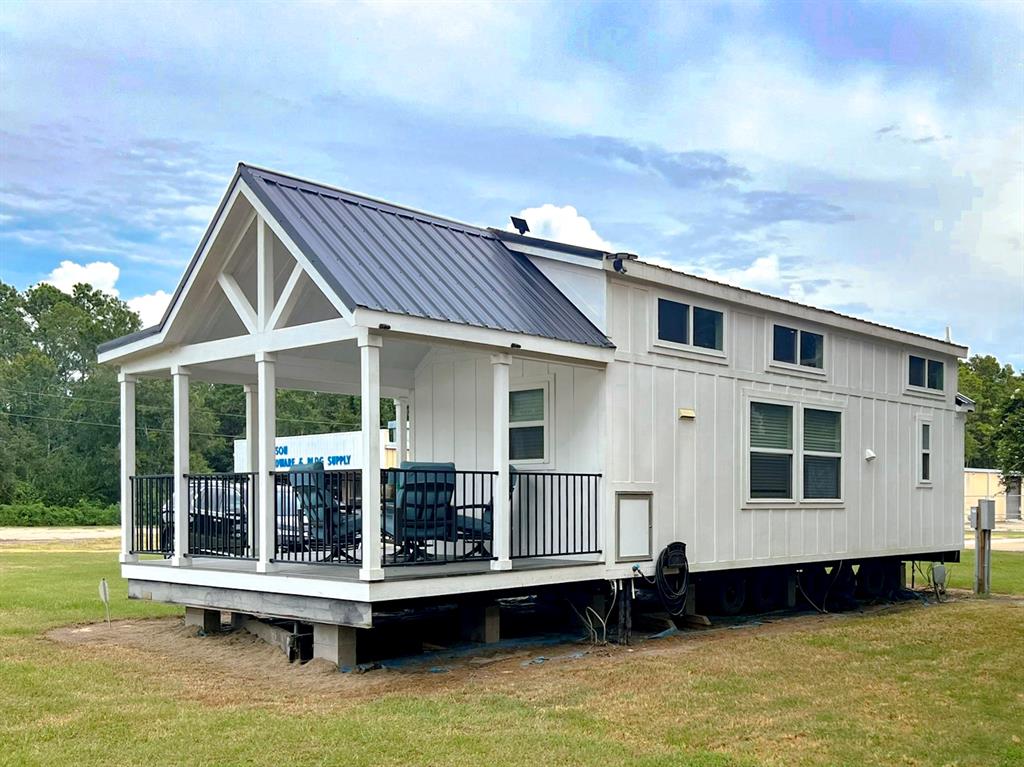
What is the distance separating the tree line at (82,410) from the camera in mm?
53375

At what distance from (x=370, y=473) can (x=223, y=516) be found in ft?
9.68

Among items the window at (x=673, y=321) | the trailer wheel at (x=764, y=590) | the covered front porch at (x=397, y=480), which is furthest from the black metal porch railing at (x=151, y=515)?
the trailer wheel at (x=764, y=590)

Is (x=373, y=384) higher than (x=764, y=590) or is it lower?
higher

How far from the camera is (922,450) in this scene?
1645cm

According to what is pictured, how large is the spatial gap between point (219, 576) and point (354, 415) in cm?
5125

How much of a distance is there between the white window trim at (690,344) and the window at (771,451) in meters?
0.97

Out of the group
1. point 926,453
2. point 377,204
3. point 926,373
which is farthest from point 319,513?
point 926,373

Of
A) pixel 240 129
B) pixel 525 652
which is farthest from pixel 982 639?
pixel 240 129

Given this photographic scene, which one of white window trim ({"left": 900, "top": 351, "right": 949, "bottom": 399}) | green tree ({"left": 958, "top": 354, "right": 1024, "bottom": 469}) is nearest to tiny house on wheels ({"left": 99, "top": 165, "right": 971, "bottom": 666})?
white window trim ({"left": 900, "top": 351, "right": 949, "bottom": 399})

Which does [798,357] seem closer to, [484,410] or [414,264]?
[484,410]

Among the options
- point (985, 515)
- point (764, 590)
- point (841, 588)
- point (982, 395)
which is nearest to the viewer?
point (764, 590)

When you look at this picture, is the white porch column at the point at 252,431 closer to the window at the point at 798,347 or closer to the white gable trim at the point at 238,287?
the white gable trim at the point at 238,287

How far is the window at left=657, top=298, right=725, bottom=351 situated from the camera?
11.9 m

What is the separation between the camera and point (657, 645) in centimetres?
1095
